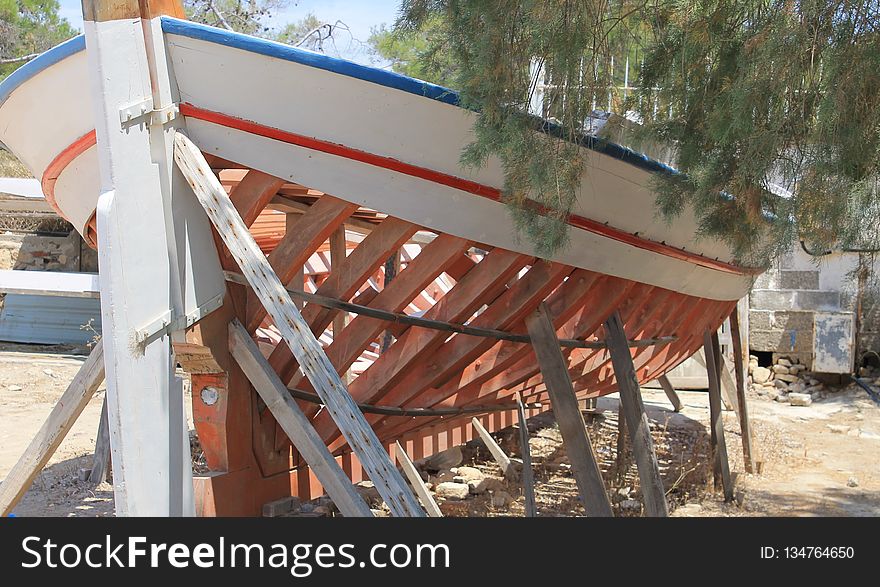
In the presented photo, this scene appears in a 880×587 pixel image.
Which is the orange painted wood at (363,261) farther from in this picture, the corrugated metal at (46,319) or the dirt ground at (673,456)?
the corrugated metal at (46,319)

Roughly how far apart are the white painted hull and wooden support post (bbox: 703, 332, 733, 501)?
A: 357 centimetres

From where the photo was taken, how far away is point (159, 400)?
11.7 feet

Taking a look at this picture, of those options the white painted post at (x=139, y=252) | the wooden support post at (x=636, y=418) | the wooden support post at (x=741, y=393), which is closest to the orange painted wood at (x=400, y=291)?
the white painted post at (x=139, y=252)

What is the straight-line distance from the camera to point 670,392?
10.7m

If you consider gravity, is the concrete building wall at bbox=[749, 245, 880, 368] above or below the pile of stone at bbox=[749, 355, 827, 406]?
above

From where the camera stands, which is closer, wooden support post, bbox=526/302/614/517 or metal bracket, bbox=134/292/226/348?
metal bracket, bbox=134/292/226/348

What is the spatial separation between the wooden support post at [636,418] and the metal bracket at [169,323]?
237cm

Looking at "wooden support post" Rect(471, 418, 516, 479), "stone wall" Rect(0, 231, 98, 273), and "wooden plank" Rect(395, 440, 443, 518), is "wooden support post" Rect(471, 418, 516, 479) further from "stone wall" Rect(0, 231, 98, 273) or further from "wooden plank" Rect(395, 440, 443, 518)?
"stone wall" Rect(0, 231, 98, 273)

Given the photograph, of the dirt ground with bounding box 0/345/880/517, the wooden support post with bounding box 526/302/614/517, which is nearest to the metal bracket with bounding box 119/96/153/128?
the wooden support post with bounding box 526/302/614/517

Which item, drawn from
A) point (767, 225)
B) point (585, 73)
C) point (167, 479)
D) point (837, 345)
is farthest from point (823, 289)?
point (167, 479)

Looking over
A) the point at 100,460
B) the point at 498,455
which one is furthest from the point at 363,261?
the point at 498,455

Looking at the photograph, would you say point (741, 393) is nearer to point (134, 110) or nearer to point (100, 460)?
point (100, 460)

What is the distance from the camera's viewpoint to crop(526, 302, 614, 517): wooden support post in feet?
14.8

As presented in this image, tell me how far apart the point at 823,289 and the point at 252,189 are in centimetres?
1004
